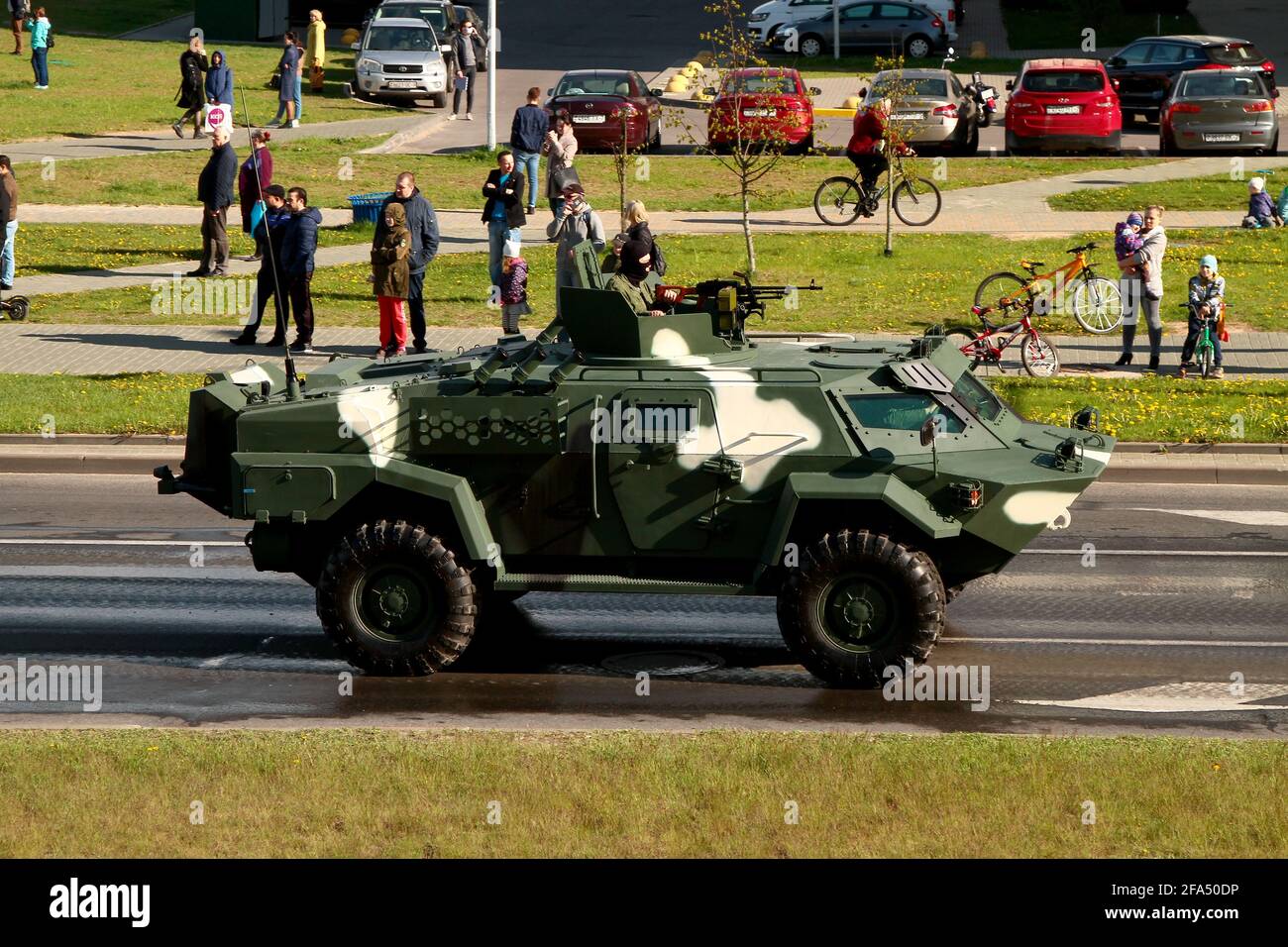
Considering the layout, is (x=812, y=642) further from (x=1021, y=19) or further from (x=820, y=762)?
(x=1021, y=19)

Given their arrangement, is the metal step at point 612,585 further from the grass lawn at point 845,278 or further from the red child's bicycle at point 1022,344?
the grass lawn at point 845,278

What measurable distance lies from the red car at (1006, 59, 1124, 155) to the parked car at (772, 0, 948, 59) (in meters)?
14.3

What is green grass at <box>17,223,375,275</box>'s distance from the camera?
28547 mm

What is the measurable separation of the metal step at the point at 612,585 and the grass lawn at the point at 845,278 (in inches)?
475

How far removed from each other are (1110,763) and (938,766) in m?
0.91

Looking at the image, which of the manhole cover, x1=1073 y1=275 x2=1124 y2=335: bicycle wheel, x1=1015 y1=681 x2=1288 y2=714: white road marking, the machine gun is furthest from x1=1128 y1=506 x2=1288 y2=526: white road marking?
x1=1073 y1=275 x2=1124 y2=335: bicycle wheel

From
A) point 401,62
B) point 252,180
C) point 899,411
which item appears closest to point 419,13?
point 401,62

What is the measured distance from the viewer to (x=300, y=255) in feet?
70.8

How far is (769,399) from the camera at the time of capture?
1202cm

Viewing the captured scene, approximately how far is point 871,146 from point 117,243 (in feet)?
38.6

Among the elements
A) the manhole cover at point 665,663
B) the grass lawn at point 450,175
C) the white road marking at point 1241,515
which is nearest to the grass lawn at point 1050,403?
the white road marking at point 1241,515

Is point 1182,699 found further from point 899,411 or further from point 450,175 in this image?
point 450,175

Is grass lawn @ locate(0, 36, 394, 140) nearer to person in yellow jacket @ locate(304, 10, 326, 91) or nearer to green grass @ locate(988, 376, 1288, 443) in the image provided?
person in yellow jacket @ locate(304, 10, 326, 91)
